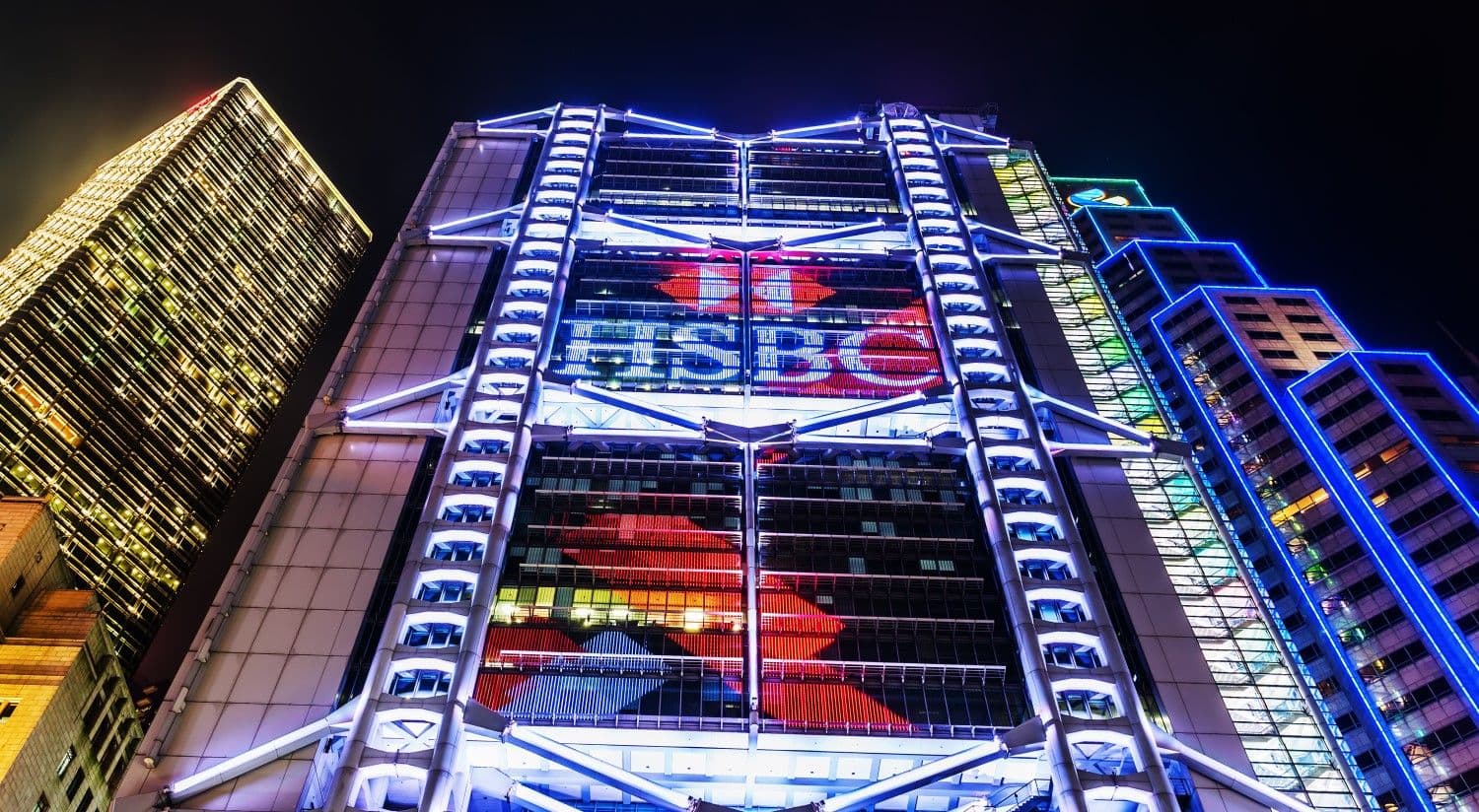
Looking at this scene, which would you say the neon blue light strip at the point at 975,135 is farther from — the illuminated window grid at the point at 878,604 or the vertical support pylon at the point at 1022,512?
the illuminated window grid at the point at 878,604

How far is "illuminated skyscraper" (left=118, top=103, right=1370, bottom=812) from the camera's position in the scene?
118 feet

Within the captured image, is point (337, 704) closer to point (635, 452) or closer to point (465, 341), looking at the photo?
point (635, 452)

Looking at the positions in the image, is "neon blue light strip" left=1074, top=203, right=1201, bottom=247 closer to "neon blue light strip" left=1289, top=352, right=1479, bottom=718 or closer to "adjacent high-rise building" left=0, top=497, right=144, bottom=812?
"neon blue light strip" left=1289, top=352, right=1479, bottom=718

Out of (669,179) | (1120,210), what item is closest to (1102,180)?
(1120,210)

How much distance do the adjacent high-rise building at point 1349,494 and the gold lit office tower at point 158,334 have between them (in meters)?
79.3

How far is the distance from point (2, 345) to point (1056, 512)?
76.1 m

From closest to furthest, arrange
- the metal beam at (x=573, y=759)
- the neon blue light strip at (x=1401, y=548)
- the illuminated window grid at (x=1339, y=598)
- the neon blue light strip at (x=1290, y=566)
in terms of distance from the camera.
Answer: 1. the metal beam at (x=573, y=759)
2. the neon blue light strip at (x=1290, y=566)
3. the neon blue light strip at (x=1401, y=548)
4. the illuminated window grid at (x=1339, y=598)

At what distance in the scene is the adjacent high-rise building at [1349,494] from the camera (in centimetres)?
6525

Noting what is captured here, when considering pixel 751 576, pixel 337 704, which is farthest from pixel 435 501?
pixel 751 576

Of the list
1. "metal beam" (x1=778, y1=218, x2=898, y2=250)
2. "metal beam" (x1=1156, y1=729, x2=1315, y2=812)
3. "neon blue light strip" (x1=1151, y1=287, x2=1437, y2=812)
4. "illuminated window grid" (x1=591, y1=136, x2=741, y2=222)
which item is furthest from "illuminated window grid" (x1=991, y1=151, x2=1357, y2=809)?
"neon blue light strip" (x1=1151, y1=287, x2=1437, y2=812)

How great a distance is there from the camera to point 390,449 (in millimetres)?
48656

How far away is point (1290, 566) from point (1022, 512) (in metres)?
43.3

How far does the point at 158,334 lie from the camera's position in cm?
9562

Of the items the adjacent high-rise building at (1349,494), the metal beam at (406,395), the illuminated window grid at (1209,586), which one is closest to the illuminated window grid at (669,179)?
the metal beam at (406,395)
